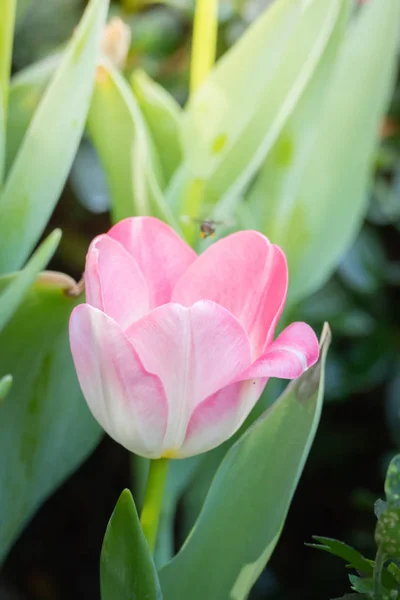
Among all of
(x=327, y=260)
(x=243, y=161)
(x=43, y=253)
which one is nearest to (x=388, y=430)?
(x=327, y=260)

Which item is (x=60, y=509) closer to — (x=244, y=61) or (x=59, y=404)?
(x=59, y=404)

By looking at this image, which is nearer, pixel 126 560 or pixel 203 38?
pixel 126 560

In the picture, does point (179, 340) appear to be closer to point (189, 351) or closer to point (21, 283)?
point (189, 351)

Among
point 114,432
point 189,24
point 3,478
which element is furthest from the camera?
point 189,24

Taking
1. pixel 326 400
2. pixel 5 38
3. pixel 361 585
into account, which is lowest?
pixel 326 400

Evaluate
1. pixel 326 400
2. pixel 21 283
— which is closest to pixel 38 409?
pixel 21 283

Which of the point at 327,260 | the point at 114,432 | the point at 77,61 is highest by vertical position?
the point at 77,61
